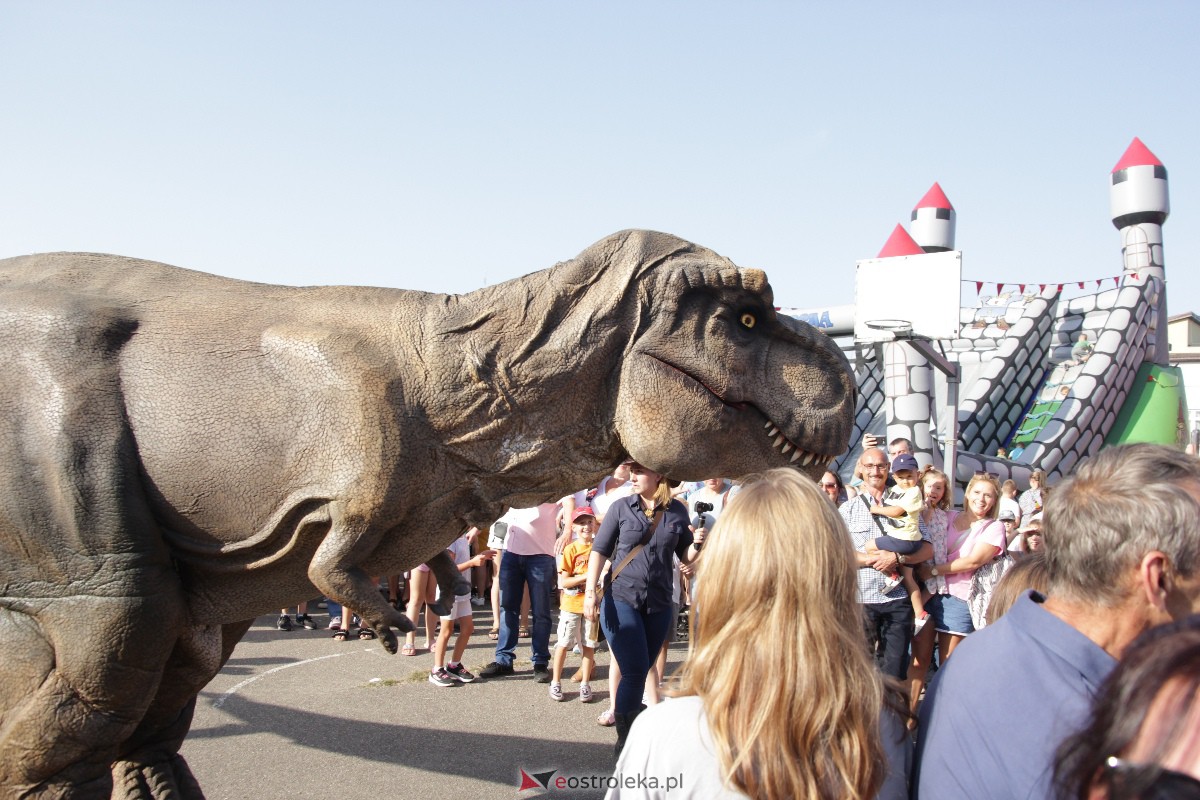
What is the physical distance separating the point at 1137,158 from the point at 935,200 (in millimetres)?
3697

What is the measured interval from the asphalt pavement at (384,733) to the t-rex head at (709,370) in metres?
2.61

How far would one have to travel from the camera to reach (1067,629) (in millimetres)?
1744

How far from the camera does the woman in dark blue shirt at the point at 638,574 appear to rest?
204 inches

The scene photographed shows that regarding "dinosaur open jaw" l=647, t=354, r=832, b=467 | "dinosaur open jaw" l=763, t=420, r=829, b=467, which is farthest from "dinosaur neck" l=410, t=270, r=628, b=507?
"dinosaur open jaw" l=763, t=420, r=829, b=467

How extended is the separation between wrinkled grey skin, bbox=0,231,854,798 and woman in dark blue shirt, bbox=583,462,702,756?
226cm

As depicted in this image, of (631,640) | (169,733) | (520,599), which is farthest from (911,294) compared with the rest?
(169,733)

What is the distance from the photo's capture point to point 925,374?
46.2ft

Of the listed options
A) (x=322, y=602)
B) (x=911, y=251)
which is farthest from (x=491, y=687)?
(x=911, y=251)

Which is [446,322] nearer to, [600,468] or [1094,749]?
[600,468]

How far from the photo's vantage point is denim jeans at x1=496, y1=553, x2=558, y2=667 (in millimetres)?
7359

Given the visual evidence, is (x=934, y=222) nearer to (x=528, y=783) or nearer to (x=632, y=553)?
(x=632, y=553)

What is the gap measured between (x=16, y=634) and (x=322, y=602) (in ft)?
26.6

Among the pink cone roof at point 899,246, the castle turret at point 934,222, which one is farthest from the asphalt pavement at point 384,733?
the castle turret at point 934,222

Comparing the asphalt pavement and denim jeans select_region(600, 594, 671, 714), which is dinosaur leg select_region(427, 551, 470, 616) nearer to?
the asphalt pavement
